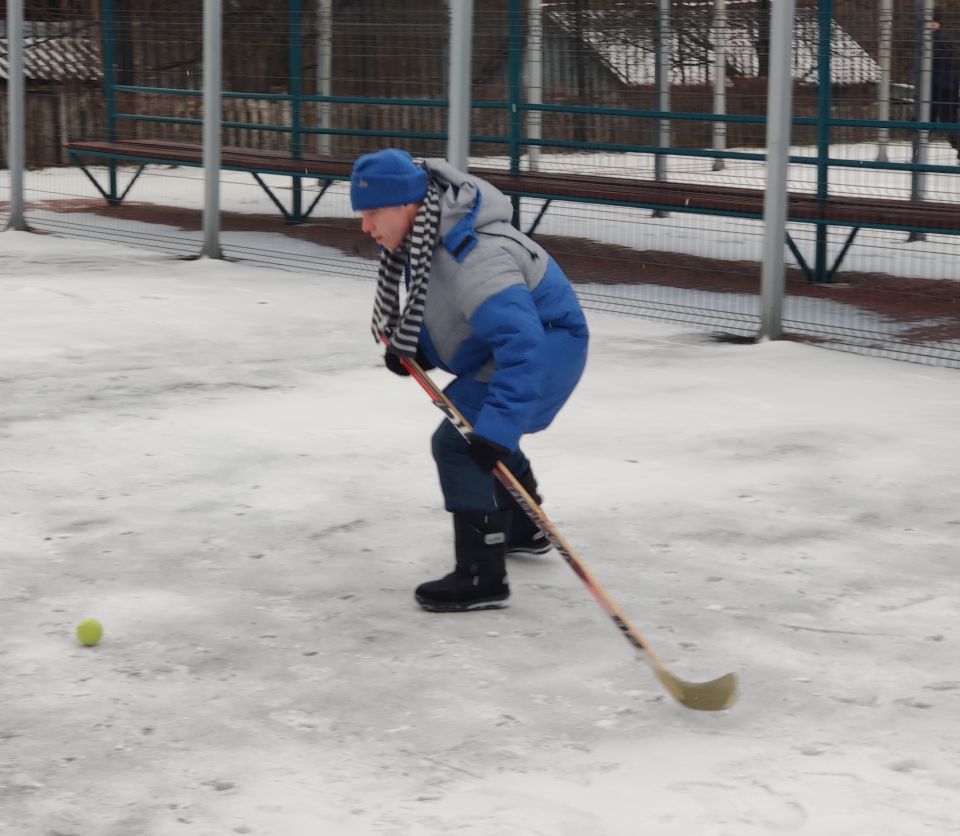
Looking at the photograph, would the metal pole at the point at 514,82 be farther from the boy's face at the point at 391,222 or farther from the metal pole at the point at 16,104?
the boy's face at the point at 391,222

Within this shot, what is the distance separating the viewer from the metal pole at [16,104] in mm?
12539

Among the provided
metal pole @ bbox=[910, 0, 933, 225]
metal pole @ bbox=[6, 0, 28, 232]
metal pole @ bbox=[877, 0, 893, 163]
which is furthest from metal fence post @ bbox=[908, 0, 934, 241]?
metal pole @ bbox=[6, 0, 28, 232]

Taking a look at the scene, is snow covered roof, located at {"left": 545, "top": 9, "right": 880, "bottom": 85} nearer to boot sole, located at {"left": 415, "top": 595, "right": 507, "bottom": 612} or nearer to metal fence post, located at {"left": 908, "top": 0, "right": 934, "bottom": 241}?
metal fence post, located at {"left": 908, "top": 0, "right": 934, "bottom": 241}

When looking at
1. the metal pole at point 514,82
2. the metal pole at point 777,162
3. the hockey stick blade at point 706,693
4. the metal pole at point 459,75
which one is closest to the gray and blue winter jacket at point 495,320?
the hockey stick blade at point 706,693

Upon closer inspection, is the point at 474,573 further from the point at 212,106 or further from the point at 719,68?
the point at 719,68

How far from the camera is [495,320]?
4.02 meters

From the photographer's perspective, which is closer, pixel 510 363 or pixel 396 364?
pixel 510 363

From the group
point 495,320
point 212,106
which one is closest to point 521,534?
point 495,320

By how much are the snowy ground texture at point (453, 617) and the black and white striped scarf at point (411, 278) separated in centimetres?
72

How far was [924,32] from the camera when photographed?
1029 cm

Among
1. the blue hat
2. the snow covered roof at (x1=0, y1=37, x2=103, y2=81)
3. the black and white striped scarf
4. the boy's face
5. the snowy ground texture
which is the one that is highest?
the snow covered roof at (x1=0, y1=37, x2=103, y2=81)

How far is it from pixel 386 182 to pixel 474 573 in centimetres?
105

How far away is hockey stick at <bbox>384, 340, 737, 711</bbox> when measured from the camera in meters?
3.60

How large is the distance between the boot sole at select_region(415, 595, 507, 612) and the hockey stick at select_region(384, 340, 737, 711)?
377 mm
